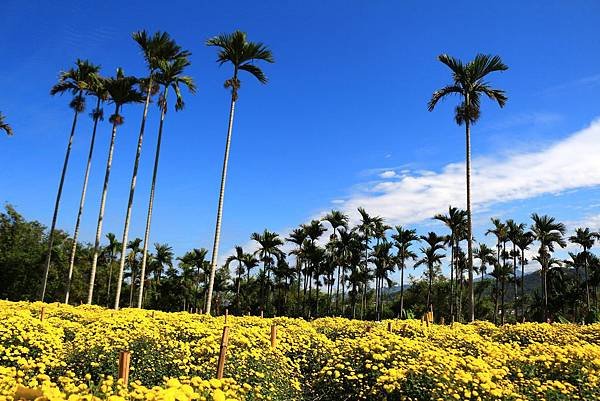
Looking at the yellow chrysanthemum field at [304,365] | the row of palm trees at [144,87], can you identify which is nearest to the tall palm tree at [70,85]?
the row of palm trees at [144,87]

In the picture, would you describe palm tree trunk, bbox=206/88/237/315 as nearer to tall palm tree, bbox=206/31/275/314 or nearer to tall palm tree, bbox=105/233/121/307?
tall palm tree, bbox=206/31/275/314

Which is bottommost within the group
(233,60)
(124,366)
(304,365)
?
(304,365)

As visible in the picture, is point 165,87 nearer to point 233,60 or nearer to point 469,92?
point 233,60

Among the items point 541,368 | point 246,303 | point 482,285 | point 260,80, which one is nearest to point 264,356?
point 541,368

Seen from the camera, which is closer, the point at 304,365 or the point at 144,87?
the point at 304,365

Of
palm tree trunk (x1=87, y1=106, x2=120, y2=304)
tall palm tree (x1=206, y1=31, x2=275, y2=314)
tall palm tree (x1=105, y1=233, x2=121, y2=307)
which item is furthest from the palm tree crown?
tall palm tree (x1=105, y1=233, x2=121, y2=307)

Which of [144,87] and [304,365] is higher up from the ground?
[144,87]

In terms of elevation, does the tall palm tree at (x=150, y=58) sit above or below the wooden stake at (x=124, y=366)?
above

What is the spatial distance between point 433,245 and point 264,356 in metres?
37.5

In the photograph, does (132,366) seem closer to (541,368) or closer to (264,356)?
(264,356)

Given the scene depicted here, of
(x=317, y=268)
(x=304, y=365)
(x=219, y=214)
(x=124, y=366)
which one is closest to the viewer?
(x=124, y=366)

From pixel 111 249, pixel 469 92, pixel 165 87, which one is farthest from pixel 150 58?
pixel 111 249

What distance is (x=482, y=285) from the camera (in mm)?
61062

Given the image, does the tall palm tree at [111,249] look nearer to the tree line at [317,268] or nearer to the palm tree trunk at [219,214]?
the tree line at [317,268]
